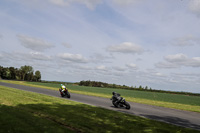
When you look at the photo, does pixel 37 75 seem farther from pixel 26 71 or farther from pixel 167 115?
pixel 167 115

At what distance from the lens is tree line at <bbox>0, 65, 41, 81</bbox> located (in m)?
101

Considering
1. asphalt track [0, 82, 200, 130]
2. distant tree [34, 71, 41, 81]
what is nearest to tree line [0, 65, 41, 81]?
distant tree [34, 71, 41, 81]

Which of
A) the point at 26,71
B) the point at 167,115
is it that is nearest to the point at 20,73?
the point at 26,71

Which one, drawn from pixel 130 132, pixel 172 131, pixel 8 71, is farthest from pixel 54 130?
pixel 8 71

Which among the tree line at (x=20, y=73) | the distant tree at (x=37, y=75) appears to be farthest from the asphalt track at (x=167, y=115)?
the distant tree at (x=37, y=75)

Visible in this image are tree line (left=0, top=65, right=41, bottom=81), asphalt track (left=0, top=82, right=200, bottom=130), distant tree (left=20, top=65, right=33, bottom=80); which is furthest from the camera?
distant tree (left=20, top=65, right=33, bottom=80)

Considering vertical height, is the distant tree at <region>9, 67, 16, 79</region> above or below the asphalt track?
above

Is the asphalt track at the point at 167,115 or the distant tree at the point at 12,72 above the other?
the distant tree at the point at 12,72

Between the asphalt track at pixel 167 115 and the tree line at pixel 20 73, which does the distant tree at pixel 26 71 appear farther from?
the asphalt track at pixel 167 115

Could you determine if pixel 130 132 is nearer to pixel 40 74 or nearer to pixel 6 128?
pixel 6 128

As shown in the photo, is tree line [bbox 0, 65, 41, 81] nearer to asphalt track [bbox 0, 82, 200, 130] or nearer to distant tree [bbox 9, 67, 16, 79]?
distant tree [bbox 9, 67, 16, 79]

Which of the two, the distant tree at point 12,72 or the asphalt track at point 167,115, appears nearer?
the asphalt track at point 167,115

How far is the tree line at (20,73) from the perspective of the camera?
332ft

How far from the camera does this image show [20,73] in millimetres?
115438
